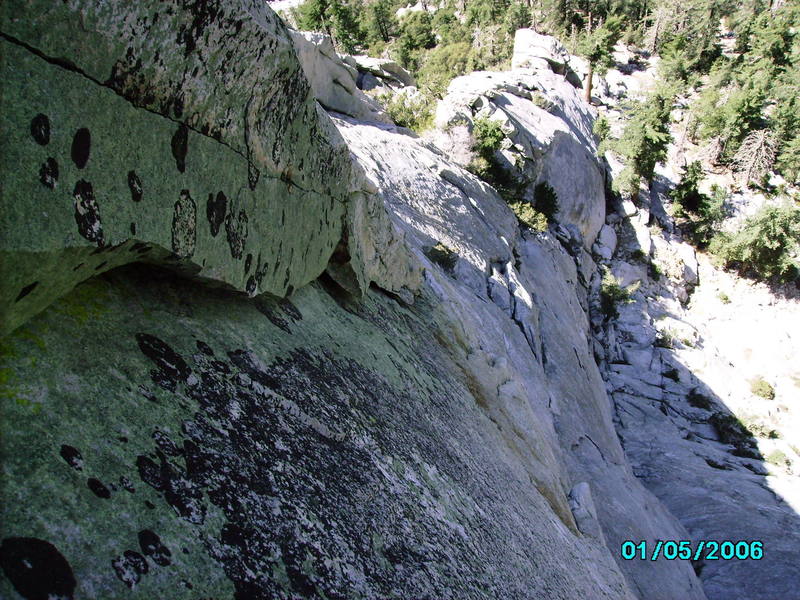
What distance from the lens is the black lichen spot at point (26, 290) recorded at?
8.35 feet

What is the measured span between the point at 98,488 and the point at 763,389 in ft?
134

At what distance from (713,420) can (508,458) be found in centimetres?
2686

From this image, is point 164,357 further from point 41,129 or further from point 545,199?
point 545,199

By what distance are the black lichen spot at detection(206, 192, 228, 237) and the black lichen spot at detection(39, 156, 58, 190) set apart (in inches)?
57.6

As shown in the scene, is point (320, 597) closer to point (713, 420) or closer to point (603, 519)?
point (603, 519)

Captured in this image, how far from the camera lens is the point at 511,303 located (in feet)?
56.0

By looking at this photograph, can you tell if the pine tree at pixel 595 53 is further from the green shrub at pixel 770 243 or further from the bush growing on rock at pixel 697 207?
the green shrub at pixel 770 243

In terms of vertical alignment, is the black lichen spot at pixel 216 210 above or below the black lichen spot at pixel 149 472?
above

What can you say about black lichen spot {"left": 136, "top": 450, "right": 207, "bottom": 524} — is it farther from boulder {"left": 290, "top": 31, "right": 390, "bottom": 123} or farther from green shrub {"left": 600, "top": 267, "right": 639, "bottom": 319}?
green shrub {"left": 600, "top": 267, "right": 639, "bottom": 319}

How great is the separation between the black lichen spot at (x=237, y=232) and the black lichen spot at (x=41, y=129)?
1.82 metres

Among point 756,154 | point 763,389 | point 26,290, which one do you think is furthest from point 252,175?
point 756,154

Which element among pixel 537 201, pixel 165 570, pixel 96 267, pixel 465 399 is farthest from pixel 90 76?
pixel 537 201

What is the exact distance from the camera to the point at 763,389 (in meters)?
33.7

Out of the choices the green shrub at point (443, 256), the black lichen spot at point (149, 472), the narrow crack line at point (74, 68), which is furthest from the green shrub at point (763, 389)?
the black lichen spot at point (149, 472)
